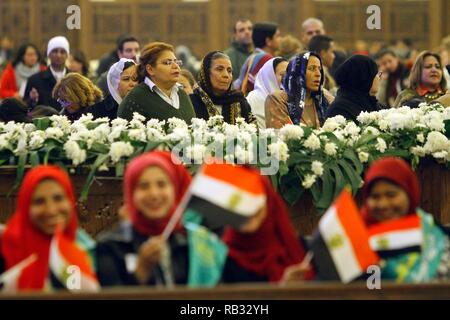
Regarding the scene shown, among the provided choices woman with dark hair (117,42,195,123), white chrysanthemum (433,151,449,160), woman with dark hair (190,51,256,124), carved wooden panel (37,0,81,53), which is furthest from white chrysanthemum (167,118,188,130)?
carved wooden panel (37,0,81,53)

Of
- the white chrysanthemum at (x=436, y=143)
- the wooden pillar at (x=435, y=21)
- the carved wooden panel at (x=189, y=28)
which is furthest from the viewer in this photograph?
the wooden pillar at (x=435, y=21)

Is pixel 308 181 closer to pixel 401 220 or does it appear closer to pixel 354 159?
pixel 354 159

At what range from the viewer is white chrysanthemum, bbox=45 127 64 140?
10.2 meters

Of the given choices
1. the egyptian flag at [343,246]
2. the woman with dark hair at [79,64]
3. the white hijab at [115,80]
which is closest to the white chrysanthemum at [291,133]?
the white hijab at [115,80]

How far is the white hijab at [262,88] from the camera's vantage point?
42.4 ft

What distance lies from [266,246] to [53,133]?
3.23 metres

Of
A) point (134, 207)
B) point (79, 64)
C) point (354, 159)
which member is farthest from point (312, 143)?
point (79, 64)

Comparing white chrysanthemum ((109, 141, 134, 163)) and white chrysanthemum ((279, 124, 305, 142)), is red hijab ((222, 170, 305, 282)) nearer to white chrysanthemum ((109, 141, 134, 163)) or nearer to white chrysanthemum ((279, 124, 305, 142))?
white chrysanthemum ((109, 141, 134, 163))

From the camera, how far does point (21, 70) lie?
1730cm

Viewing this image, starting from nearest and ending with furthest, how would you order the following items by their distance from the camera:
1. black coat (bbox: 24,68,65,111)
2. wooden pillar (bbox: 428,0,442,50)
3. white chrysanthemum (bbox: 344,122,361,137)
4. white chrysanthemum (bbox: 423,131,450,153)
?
white chrysanthemum (bbox: 423,131,450,153), white chrysanthemum (bbox: 344,122,361,137), black coat (bbox: 24,68,65,111), wooden pillar (bbox: 428,0,442,50)

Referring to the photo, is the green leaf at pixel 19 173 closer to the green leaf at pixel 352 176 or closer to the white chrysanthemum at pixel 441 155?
the green leaf at pixel 352 176

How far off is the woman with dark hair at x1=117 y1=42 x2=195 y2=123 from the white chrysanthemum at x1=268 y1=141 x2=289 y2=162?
1387 millimetres

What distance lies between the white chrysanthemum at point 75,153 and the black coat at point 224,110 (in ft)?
6.64
